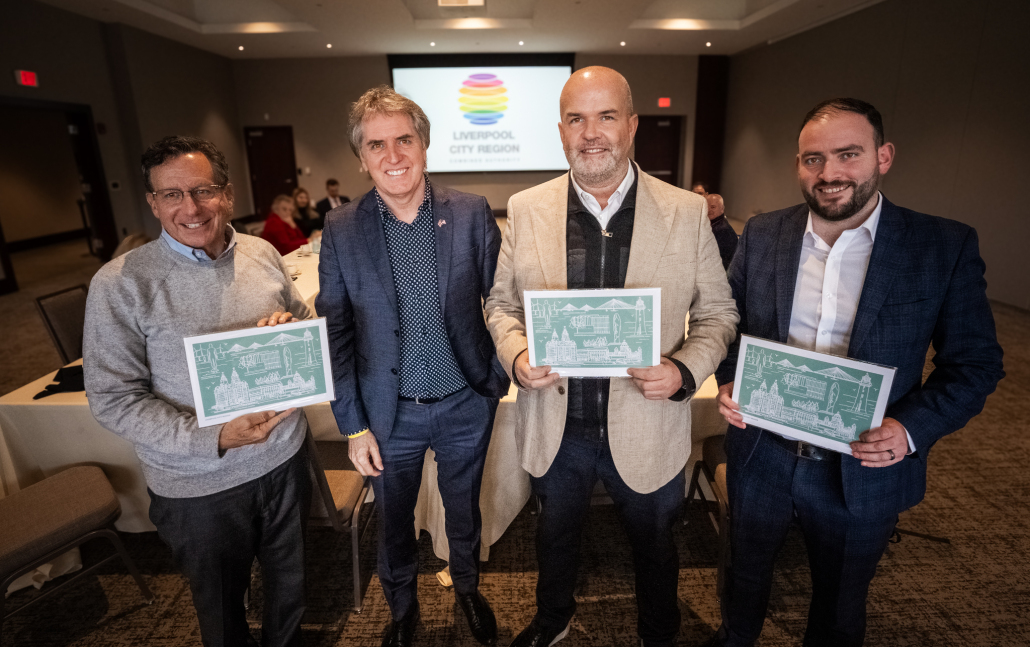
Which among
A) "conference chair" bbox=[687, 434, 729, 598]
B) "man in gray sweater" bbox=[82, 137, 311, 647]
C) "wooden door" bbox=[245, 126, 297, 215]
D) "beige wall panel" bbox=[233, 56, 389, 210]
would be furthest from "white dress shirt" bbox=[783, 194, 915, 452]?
"wooden door" bbox=[245, 126, 297, 215]

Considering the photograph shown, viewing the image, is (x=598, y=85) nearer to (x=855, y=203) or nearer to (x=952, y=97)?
(x=855, y=203)

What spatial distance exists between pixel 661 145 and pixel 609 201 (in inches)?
464

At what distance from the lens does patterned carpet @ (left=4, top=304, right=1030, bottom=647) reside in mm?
1989

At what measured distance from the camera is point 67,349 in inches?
111

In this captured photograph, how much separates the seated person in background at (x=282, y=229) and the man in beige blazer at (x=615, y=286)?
493cm

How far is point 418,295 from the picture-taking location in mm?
1666

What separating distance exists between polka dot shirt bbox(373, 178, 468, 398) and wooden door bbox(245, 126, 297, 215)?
36.8 feet

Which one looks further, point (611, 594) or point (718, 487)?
point (611, 594)

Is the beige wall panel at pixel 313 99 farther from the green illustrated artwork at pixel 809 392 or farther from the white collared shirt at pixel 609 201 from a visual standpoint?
the green illustrated artwork at pixel 809 392

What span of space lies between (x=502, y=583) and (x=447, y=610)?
254 mm

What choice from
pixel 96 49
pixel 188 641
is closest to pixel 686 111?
pixel 96 49

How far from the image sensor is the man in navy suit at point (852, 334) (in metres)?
1.30

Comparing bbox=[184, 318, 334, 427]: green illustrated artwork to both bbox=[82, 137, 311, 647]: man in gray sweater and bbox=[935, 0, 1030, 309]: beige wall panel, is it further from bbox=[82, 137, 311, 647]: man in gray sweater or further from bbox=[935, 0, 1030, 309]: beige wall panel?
bbox=[935, 0, 1030, 309]: beige wall panel

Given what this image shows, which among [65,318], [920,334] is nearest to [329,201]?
[65,318]
